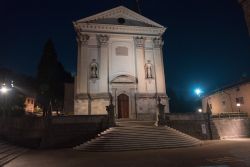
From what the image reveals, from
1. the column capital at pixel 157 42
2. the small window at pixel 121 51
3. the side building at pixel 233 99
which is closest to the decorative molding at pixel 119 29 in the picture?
the column capital at pixel 157 42

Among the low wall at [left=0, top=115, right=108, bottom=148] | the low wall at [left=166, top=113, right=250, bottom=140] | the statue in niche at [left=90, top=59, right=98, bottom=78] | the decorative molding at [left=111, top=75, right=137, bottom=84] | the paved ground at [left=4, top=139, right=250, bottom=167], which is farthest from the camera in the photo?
the decorative molding at [left=111, top=75, right=137, bottom=84]

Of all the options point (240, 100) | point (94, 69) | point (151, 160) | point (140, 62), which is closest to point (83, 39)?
point (94, 69)

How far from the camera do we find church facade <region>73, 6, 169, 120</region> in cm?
2530

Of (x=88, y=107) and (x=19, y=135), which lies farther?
(x=88, y=107)

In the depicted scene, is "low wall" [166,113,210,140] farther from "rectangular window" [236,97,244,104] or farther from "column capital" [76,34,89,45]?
"column capital" [76,34,89,45]

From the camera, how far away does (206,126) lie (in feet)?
73.4

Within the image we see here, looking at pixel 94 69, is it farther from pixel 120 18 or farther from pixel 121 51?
pixel 120 18

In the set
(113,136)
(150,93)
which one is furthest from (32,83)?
(113,136)

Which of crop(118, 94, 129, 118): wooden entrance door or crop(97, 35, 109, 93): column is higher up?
crop(97, 35, 109, 93): column

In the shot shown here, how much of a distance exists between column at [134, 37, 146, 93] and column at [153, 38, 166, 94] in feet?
5.82

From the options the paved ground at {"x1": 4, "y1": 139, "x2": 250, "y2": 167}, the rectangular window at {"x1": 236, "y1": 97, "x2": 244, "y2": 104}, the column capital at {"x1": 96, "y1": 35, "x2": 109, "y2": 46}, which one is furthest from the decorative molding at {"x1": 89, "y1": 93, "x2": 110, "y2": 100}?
the rectangular window at {"x1": 236, "y1": 97, "x2": 244, "y2": 104}

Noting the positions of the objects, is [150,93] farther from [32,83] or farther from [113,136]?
[32,83]

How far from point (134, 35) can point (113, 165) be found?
2122cm

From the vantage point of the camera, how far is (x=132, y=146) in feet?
49.4
